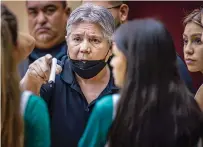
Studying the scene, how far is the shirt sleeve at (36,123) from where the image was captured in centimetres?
83

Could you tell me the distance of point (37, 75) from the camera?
981mm

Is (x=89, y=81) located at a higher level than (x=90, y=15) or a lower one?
lower

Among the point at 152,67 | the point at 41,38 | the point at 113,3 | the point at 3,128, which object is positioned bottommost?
the point at 3,128

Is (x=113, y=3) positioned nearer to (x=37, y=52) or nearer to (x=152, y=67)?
(x=37, y=52)

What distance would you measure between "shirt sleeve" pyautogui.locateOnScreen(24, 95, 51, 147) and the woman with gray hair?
139mm

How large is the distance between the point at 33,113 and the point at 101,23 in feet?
1.07

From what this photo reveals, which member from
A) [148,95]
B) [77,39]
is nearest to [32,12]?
[77,39]

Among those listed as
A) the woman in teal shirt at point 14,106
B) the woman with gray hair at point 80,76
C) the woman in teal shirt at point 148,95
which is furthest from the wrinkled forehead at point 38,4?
the woman in teal shirt at point 148,95

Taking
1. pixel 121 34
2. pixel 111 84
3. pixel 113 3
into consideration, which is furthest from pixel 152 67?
pixel 113 3

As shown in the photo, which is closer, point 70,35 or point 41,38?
point 70,35

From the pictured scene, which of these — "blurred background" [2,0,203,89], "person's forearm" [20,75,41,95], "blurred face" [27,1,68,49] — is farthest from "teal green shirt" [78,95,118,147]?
"blurred face" [27,1,68,49]

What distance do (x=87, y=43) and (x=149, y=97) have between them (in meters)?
0.29

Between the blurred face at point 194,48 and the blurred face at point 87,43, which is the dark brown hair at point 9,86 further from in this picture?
the blurred face at point 194,48

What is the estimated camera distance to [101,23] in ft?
3.33
